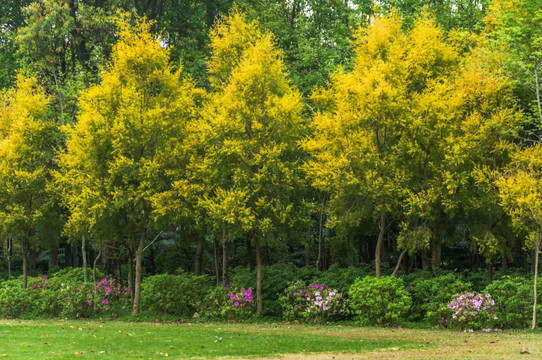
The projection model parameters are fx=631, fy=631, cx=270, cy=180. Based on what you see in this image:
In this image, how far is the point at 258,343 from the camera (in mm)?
12258

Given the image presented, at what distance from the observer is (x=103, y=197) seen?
61.3ft

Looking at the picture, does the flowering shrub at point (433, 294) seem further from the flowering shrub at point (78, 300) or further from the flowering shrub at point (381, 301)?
the flowering shrub at point (78, 300)

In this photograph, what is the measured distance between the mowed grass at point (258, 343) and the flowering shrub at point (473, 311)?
0.81 m

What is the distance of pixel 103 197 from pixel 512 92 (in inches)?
483

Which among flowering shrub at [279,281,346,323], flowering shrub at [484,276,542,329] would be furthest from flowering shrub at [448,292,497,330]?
flowering shrub at [279,281,346,323]

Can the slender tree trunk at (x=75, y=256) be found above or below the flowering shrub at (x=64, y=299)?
above

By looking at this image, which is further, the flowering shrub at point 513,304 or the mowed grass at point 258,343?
the flowering shrub at point 513,304

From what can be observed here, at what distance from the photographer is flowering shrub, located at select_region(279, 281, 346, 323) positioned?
17453 mm

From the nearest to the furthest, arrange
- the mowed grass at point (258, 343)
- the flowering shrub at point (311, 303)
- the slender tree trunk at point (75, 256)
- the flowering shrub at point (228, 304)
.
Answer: the mowed grass at point (258, 343) → the flowering shrub at point (311, 303) → the flowering shrub at point (228, 304) → the slender tree trunk at point (75, 256)

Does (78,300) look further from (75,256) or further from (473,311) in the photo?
(75,256)

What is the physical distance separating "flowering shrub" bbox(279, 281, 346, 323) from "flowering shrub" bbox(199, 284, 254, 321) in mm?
1046

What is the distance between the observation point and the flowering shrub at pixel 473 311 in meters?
15.4

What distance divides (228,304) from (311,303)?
2.66m

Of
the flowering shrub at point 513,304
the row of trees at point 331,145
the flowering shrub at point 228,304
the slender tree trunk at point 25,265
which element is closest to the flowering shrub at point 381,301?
the row of trees at point 331,145
